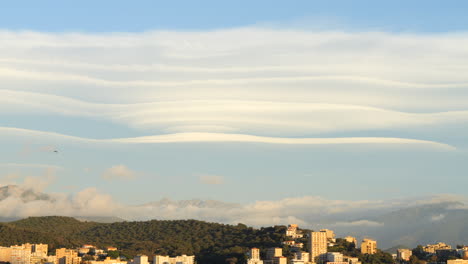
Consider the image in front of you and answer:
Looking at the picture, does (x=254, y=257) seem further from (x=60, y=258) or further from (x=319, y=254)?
(x=60, y=258)

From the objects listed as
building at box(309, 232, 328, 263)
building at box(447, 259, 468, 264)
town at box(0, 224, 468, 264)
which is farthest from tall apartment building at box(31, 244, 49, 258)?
building at box(447, 259, 468, 264)

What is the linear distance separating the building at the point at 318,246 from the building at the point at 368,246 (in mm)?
11696

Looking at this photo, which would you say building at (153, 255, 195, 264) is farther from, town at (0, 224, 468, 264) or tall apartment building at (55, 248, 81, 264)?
tall apartment building at (55, 248, 81, 264)

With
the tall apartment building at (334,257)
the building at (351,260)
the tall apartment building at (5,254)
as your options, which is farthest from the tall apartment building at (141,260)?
the building at (351,260)

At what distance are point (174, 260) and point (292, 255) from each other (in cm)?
2340

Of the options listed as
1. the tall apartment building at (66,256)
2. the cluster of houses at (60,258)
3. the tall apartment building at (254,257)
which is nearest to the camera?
the tall apartment building at (254,257)

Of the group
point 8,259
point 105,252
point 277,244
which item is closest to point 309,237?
point 277,244

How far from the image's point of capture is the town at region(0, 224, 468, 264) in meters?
175

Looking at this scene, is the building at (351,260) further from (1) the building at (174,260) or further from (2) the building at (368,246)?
(1) the building at (174,260)

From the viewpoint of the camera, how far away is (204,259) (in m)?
187

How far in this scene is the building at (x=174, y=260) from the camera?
176 metres

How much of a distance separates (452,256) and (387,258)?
15.0m

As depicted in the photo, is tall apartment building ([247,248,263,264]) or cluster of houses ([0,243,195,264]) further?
cluster of houses ([0,243,195,264])

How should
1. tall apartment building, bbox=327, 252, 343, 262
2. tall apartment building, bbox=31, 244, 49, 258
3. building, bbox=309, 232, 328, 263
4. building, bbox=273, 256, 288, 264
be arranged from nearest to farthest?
building, bbox=273, 256, 288, 264 < tall apartment building, bbox=327, 252, 343, 262 < building, bbox=309, 232, 328, 263 < tall apartment building, bbox=31, 244, 49, 258
